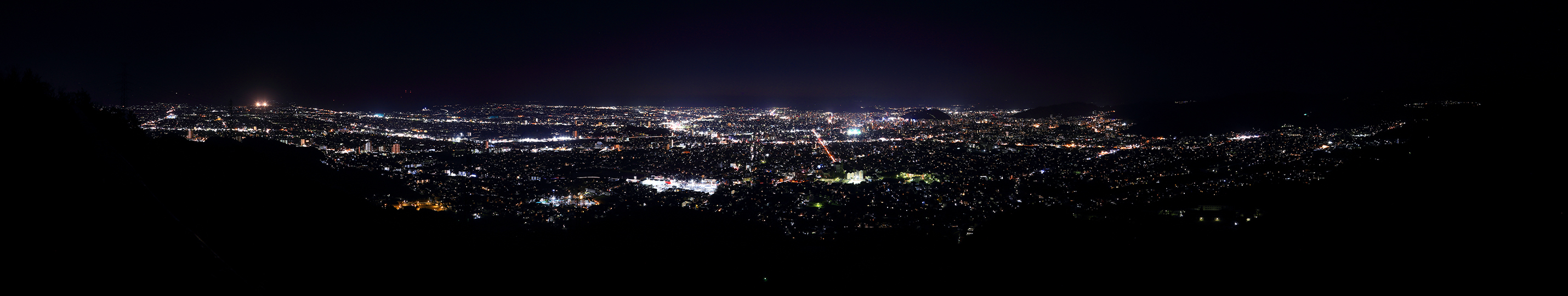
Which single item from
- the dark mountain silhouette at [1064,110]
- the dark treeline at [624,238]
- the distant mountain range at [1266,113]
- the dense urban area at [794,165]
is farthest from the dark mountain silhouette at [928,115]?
the dark treeline at [624,238]

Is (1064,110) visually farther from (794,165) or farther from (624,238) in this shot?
(624,238)

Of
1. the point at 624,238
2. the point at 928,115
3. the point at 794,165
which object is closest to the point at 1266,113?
the point at 794,165

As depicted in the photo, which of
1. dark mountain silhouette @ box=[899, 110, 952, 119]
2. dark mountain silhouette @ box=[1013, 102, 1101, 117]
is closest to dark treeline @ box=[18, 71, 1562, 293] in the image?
dark mountain silhouette @ box=[1013, 102, 1101, 117]

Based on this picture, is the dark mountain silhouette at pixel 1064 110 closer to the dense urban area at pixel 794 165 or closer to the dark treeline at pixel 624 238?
the dense urban area at pixel 794 165

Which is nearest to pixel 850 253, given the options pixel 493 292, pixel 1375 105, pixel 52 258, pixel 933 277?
pixel 933 277

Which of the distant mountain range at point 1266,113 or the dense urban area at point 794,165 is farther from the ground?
the distant mountain range at point 1266,113

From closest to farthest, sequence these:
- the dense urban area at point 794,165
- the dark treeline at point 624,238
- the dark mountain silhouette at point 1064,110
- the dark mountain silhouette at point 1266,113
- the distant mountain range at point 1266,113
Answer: the dark treeline at point 624,238
the dense urban area at point 794,165
the distant mountain range at point 1266,113
the dark mountain silhouette at point 1266,113
the dark mountain silhouette at point 1064,110

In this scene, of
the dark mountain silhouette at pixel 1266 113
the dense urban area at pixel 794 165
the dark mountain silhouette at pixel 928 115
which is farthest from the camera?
the dark mountain silhouette at pixel 928 115
